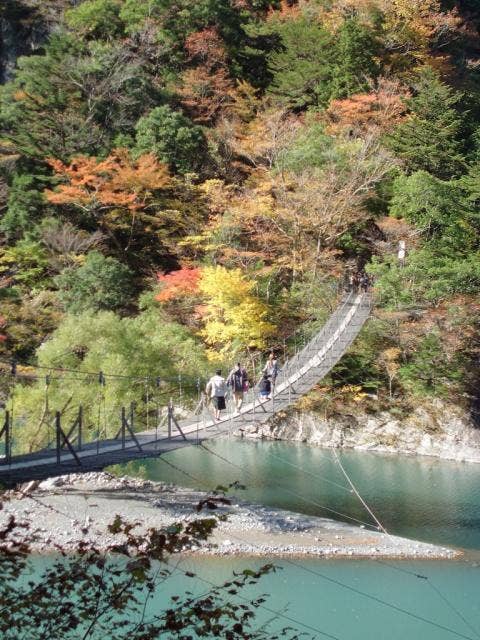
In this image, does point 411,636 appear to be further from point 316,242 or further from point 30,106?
point 30,106

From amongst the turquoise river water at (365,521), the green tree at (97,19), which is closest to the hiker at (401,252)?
the turquoise river water at (365,521)

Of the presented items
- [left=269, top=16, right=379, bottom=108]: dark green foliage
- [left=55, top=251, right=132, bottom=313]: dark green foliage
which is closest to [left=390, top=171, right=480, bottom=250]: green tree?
[left=269, top=16, right=379, bottom=108]: dark green foliage

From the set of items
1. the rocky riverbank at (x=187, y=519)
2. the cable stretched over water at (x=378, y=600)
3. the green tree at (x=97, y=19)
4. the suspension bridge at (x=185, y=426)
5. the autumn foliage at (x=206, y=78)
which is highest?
the green tree at (x=97, y=19)

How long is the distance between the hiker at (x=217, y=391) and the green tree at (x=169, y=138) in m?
9.36

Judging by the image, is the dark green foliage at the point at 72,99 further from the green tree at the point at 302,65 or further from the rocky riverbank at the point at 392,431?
the rocky riverbank at the point at 392,431

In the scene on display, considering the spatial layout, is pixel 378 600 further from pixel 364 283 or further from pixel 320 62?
pixel 320 62

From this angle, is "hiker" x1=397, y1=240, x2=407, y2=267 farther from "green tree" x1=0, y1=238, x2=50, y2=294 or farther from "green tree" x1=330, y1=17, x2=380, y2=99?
"green tree" x1=0, y1=238, x2=50, y2=294

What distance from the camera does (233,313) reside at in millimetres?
14992

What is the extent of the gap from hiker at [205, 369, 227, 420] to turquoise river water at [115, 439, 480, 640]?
200 centimetres

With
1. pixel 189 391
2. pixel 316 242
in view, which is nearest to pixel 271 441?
pixel 189 391

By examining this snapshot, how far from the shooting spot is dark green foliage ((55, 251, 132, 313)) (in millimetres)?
15422

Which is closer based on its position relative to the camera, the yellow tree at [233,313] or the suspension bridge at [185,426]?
the suspension bridge at [185,426]

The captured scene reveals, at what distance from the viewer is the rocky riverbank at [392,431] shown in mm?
14055

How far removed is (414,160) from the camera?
16.8 meters
